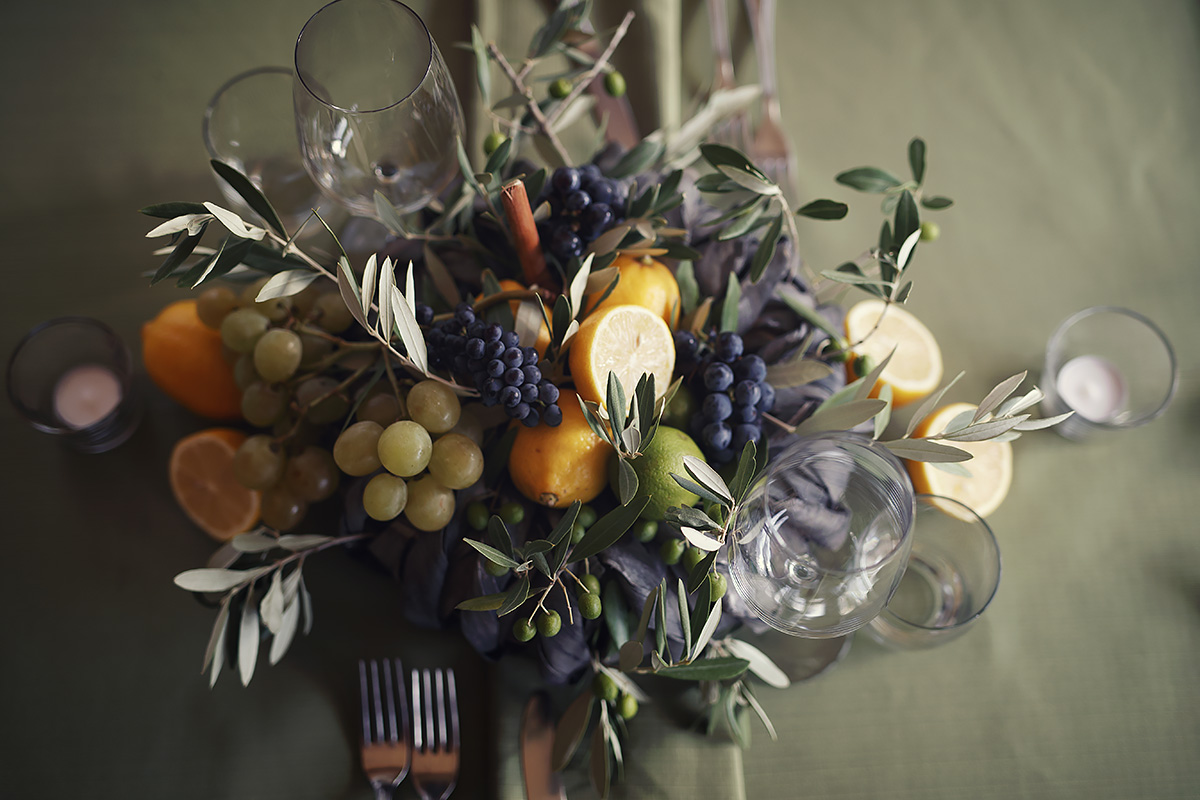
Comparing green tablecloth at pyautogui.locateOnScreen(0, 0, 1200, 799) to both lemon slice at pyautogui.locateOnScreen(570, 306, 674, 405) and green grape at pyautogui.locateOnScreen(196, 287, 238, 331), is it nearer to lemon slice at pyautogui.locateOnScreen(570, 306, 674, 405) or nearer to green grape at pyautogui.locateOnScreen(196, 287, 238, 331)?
green grape at pyautogui.locateOnScreen(196, 287, 238, 331)

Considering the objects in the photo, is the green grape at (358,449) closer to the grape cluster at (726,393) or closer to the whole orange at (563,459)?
the whole orange at (563,459)

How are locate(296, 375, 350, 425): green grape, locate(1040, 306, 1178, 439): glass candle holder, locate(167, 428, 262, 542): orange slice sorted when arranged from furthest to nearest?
locate(1040, 306, 1178, 439): glass candle holder, locate(167, 428, 262, 542): orange slice, locate(296, 375, 350, 425): green grape

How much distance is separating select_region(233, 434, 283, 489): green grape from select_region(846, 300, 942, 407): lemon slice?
1.79 feet

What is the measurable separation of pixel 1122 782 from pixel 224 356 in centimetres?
95

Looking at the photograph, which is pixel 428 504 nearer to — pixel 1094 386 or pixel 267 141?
pixel 267 141

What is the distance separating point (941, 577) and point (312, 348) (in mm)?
653

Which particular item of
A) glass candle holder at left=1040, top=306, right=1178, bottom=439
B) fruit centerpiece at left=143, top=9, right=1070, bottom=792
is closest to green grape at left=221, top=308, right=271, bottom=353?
fruit centerpiece at left=143, top=9, right=1070, bottom=792

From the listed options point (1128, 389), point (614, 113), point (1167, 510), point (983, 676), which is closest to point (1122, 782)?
point (983, 676)

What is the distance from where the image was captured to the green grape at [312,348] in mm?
599

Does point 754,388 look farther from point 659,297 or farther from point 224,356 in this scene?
point 224,356

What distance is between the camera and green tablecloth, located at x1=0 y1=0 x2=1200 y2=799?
67 centimetres

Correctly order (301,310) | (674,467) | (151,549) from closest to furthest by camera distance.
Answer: (674,467) → (301,310) → (151,549)

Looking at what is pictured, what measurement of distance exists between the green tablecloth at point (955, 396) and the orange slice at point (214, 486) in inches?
1.9

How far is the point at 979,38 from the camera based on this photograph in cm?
94
